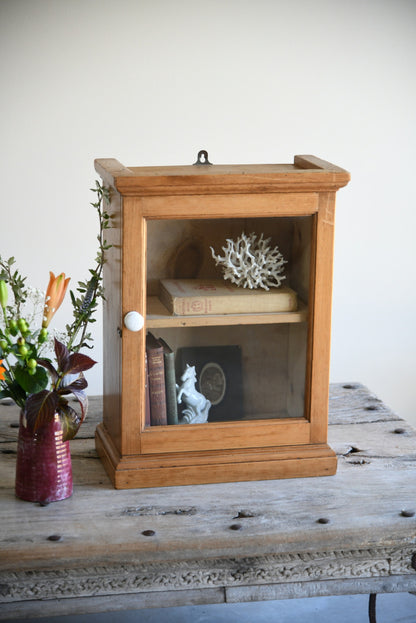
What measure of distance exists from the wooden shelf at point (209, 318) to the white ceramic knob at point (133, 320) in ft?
0.10

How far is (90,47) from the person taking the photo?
290 cm

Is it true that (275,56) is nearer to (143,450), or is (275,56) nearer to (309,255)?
(309,255)

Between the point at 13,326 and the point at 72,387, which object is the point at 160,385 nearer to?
the point at 72,387

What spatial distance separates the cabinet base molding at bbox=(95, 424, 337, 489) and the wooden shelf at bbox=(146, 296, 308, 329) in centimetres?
26

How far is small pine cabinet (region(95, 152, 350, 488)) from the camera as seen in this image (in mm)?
1646

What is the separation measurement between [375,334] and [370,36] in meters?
1.10

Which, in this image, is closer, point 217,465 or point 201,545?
point 201,545

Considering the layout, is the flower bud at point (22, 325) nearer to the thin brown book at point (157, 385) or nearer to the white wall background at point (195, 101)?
the thin brown book at point (157, 385)

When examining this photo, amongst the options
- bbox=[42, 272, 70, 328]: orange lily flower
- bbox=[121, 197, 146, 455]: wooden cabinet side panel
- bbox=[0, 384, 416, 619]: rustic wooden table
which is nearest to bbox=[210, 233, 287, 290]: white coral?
bbox=[121, 197, 146, 455]: wooden cabinet side panel

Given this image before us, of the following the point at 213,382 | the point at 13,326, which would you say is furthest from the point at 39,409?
the point at 213,382

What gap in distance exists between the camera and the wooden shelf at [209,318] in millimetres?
1688

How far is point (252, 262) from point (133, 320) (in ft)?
0.87

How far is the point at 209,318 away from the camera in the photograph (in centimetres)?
172

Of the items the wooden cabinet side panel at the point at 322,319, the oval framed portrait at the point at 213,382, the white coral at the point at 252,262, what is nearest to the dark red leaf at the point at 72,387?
the oval framed portrait at the point at 213,382
